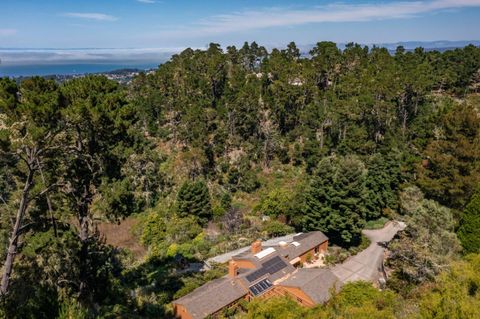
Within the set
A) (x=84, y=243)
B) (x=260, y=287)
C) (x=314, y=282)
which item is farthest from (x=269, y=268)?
(x=84, y=243)

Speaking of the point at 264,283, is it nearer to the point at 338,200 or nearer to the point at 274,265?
the point at 274,265

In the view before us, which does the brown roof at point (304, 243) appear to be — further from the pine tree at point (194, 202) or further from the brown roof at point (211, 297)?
the pine tree at point (194, 202)

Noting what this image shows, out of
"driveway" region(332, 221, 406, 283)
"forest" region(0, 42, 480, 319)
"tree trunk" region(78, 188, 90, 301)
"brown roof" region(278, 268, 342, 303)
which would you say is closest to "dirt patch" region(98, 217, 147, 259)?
"forest" region(0, 42, 480, 319)

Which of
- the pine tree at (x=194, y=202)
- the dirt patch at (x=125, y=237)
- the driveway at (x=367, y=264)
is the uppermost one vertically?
the pine tree at (x=194, y=202)

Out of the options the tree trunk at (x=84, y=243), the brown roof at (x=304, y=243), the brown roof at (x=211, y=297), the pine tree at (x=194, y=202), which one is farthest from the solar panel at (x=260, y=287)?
the pine tree at (x=194, y=202)

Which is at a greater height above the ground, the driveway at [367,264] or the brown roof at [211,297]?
the brown roof at [211,297]

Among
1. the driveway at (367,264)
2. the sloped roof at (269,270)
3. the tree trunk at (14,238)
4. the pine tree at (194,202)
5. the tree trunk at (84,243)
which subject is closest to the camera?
the tree trunk at (14,238)
